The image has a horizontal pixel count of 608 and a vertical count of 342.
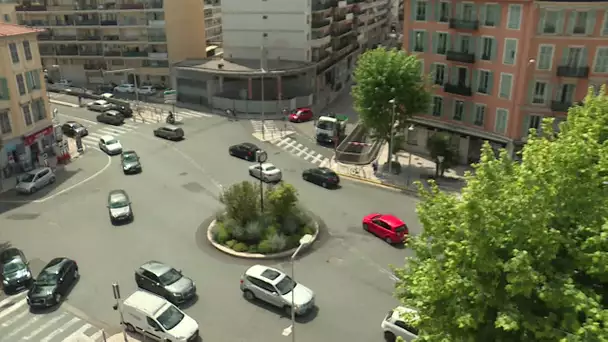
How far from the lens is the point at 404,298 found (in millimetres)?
16500

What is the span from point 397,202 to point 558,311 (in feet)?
80.8

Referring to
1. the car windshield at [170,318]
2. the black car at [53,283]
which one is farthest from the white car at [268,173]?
the car windshield at [170,318]

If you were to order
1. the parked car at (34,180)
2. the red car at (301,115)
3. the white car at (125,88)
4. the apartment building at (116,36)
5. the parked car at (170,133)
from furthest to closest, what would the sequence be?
the white car at (125,88), the apartment building at (116,36), the red car at (301,115), the parked car at (170,133), the parked car at (34,180)

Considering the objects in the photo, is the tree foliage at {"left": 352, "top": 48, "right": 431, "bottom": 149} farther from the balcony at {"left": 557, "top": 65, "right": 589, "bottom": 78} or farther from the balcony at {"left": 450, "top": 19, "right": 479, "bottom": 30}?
the balcony at {"left": 557, "top": 65, "right": 589, "bottom": 78}

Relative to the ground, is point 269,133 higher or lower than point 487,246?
lower

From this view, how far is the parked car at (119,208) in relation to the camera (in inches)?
1313

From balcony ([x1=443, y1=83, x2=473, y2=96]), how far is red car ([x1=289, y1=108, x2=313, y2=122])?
2040cm

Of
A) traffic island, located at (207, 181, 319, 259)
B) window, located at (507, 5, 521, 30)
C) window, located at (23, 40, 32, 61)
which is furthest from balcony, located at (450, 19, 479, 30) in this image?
window, located at (23, 40, 32, 61)

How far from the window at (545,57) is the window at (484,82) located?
3.92m

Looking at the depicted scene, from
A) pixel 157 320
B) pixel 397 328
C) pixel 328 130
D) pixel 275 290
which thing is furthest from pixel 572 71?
pixel 157 320

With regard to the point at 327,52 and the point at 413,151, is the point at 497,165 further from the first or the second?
the point at 327,52

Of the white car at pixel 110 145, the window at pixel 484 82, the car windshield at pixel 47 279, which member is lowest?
the white car at pixel 110 145

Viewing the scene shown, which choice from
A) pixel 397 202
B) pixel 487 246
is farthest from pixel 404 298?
pixel 397 202

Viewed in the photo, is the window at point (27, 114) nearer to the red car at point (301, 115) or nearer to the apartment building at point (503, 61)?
the red car at point (301, 115)
